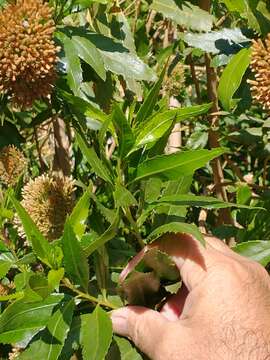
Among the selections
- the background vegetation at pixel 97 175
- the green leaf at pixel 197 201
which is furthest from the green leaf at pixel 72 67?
the green leaf at pixel 197 201

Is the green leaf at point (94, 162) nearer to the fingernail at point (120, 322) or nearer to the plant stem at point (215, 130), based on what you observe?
the fingernail at point (120, 322)

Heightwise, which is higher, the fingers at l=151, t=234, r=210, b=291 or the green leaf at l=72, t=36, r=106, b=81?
the green leaf at l=72, t=36, r=106, b=81

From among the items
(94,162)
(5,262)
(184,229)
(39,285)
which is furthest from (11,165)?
(184,229)

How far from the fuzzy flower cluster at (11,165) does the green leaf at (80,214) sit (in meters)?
0.36

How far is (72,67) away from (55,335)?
627 mm

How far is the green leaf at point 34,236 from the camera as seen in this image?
4.57ft

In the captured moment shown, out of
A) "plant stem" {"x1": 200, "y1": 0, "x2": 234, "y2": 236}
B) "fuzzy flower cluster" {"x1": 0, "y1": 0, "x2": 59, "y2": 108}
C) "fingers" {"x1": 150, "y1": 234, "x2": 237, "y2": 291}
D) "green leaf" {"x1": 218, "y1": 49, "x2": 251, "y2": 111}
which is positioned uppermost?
"fuzzy flower cluster" {"x1": 0, "y1": 0, "x2": 59, "y2": 108}

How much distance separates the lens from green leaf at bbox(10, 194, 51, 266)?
1.39 meters

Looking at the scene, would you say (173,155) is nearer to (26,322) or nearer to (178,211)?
(178,211)

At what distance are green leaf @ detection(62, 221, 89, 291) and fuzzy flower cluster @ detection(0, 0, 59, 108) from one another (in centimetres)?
38

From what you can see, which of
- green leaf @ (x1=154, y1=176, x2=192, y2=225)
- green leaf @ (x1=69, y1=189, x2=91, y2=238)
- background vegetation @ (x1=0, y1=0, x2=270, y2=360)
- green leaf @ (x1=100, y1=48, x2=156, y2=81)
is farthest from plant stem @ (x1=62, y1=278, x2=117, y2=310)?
green leaf @ (x1=100, y1=48, x2=156, y2=81)

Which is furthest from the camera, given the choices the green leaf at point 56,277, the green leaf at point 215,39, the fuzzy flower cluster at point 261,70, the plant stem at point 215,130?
Result: the plant stem at point 215,130

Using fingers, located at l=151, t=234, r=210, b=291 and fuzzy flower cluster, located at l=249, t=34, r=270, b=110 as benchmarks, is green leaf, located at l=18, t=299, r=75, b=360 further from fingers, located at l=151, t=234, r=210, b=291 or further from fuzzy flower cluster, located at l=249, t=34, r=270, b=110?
fuzzy flower cluster, located at l=249, t=34, r=270, b=110

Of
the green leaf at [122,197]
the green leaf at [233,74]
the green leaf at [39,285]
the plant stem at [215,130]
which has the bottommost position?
the plant stem at [215,130]
